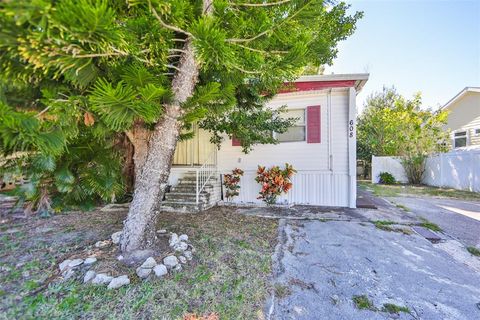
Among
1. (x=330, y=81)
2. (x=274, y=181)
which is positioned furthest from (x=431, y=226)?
(x=330, y=81)

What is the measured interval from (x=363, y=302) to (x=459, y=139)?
17.4 meters

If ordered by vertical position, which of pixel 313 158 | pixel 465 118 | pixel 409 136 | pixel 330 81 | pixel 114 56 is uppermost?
pixel 465 118

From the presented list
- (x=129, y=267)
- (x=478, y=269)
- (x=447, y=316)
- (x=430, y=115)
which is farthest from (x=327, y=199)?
(x=430, y=115)

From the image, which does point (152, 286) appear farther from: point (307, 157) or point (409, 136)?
point (409, 136)

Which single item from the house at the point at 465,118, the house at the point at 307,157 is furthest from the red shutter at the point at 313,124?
the house at the point at 465,118

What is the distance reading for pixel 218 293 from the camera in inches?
96.0

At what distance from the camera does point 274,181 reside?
6.86 meters

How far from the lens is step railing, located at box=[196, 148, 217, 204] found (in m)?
6.67

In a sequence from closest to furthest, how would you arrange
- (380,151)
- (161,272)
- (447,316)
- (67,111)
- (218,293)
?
(67,111)
(447,316)
(218,293)
(161,272)
(380,151)

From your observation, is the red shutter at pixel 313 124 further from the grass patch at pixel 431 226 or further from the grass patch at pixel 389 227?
the grass patch at pixel 431 226

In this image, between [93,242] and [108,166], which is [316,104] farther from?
[93,242]

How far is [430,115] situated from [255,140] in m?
13.6

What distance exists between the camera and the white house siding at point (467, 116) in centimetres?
1336

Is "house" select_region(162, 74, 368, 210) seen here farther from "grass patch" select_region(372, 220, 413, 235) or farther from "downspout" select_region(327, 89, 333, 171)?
"grass patch" select_region(372, 220, 413, 235)
